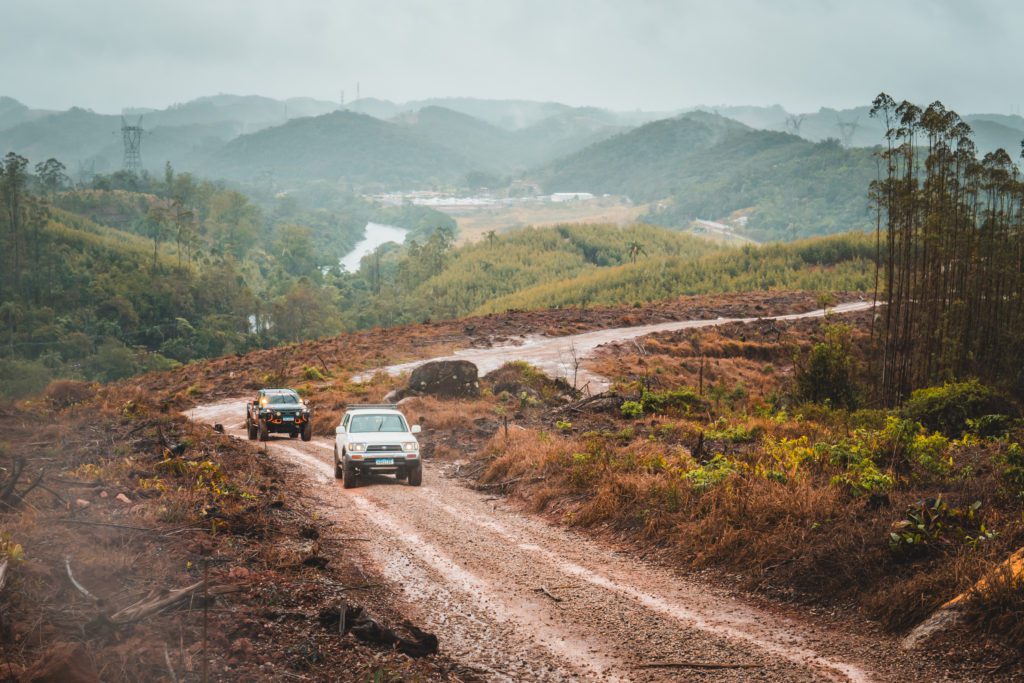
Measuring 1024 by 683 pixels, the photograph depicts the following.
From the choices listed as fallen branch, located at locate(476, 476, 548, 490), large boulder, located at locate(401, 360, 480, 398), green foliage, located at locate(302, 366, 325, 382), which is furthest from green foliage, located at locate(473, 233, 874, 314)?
fallen branch, located at locate(476, 476, 548, 490)

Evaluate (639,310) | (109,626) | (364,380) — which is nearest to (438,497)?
(109,626)

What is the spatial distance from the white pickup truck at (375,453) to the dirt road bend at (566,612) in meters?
2.88

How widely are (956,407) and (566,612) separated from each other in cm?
Result: 1225

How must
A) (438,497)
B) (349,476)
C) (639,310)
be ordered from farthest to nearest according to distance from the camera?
1. (639,310)
2. (349,476)
3. (438,497)

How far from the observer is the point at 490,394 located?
2917 centimetres

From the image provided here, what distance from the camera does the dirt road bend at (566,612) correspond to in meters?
7.43

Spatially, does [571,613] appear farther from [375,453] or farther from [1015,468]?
[375,453]

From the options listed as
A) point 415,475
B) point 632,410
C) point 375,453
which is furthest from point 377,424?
point 632,410

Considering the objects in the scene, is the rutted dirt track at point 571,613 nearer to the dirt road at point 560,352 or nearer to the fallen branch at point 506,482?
the fallen branch at point 506,482

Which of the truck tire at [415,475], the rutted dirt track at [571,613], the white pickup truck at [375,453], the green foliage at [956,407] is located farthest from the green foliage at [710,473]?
the green foliage at [956,407]

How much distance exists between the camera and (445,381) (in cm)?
2900

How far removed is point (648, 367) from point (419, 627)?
30242mm

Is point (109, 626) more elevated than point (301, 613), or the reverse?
point (109, 626)

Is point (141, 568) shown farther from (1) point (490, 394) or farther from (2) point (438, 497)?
(1) point (490, 394)
